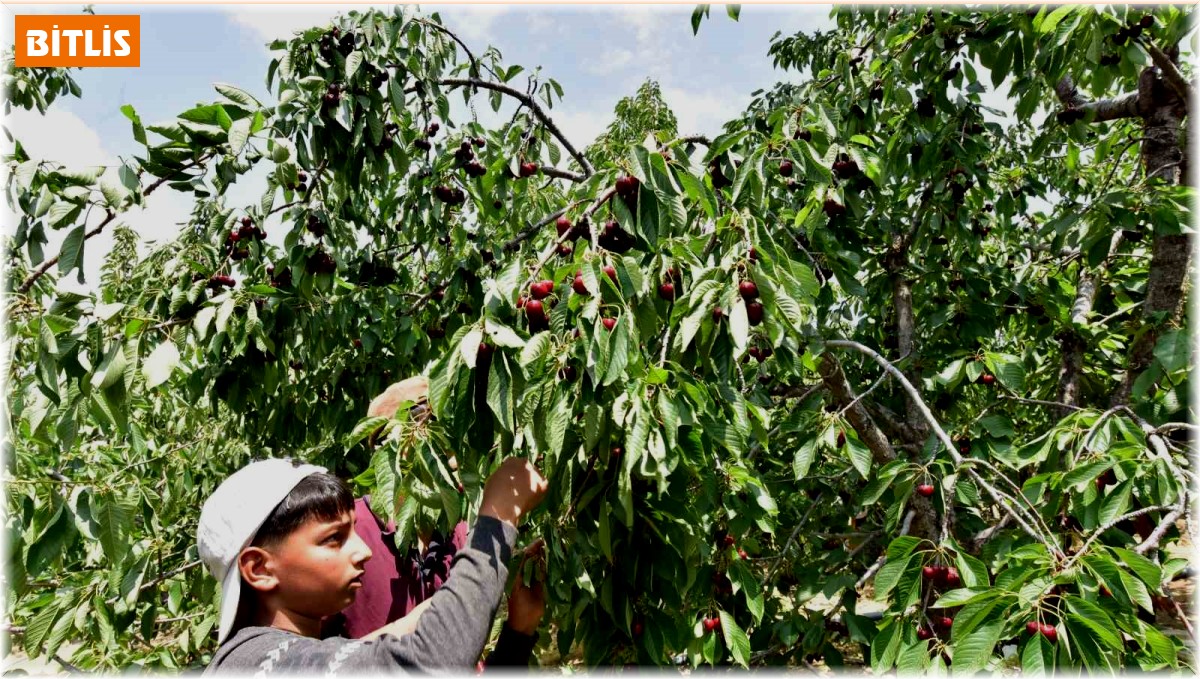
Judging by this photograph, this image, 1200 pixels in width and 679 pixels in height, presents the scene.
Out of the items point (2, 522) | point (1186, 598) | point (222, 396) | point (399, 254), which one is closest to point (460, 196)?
point (399, 254)

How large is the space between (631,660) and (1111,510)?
4.10 feet

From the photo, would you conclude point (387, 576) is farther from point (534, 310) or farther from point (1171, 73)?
point (1171, 73)

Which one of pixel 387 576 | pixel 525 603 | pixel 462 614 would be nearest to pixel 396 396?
pixel 387 576

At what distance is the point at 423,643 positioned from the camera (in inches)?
44.4

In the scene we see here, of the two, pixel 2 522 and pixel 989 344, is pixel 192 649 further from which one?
pixel 989 344

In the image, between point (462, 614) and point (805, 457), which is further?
point (805, 457)

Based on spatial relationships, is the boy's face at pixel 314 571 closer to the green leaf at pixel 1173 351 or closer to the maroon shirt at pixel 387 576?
the maroon shirt at pixel 387 576

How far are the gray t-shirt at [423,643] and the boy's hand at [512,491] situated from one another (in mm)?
85

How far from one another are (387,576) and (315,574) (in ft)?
1.35

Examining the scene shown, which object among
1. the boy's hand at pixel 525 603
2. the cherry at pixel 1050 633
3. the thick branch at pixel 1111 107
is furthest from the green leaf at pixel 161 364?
the thick branch at pixel 1111 107

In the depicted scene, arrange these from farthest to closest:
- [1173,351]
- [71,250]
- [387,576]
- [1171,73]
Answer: [1171,73]
[1173,351]
[387,576]
[71,250]

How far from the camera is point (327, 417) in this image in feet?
9.59

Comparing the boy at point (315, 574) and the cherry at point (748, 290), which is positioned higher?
the cherry at point (748, 290)

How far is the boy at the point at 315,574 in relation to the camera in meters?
1.15
